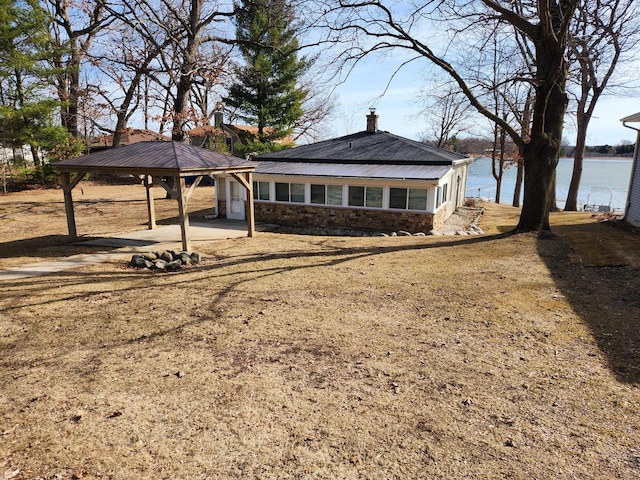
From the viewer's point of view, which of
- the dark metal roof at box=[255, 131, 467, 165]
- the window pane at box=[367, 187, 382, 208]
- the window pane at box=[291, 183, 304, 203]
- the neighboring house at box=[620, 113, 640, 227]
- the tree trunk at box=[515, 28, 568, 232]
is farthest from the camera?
the dark metal roof at box=[255, 131, 467, 165]

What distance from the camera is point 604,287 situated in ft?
24.1

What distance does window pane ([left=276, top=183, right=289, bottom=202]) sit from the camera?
17.1 m

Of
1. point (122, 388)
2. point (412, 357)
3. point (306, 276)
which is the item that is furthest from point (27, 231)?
point (412, 357)

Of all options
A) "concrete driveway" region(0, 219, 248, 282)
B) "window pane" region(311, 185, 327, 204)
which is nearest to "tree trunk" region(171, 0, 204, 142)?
"concrete driveway" region(0, 219, 248, 282)

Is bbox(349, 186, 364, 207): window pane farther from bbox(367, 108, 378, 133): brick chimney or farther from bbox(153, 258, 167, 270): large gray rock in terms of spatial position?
bbox(153, 258, 167, 270): large gray rock

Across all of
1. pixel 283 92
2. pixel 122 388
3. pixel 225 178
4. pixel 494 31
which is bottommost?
pixel 122 388

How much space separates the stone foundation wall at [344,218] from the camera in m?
15.1

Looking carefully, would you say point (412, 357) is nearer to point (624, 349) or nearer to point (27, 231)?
point (624, 349)

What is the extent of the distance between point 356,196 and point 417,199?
241 cm

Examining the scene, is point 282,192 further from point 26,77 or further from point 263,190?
point 26,77

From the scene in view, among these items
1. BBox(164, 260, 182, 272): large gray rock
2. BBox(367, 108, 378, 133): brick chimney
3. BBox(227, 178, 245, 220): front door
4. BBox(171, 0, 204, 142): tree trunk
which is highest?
BBox(171, 0, 204, 142): tree trunk

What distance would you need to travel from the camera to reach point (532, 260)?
30.2ft

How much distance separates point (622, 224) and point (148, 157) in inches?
592

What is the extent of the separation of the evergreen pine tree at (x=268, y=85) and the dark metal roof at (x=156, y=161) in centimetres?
2117
